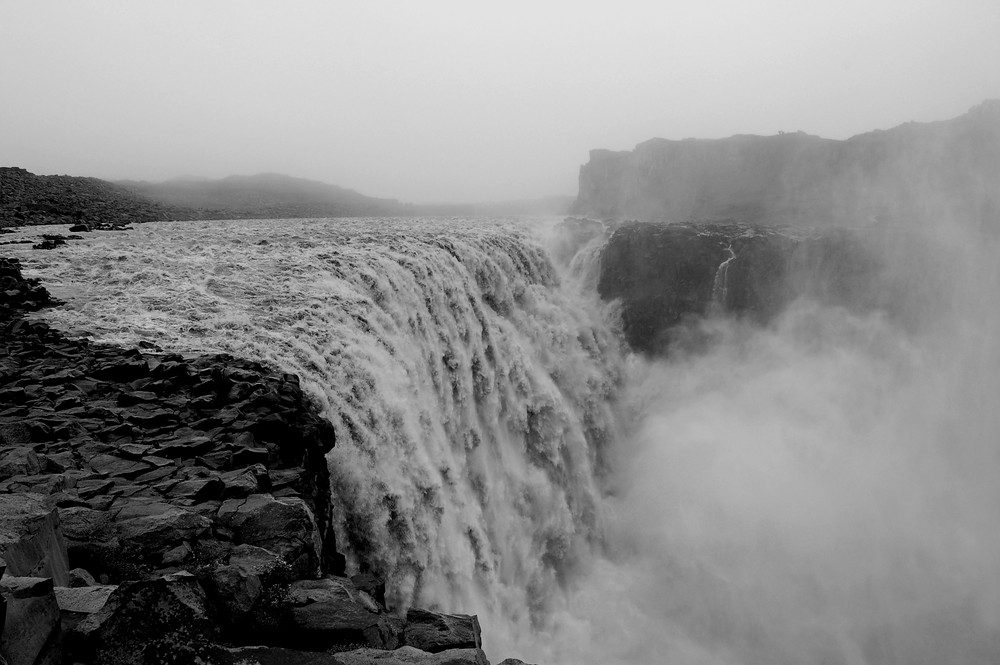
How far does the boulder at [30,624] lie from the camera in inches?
129

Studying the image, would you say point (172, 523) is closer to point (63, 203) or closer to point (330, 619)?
point (330, 619)

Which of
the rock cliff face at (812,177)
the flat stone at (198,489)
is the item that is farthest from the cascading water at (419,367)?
the rock cliff face at (812,177)

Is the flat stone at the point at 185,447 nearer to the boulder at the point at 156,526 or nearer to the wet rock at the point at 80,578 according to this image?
the boulder at the point at 156,526

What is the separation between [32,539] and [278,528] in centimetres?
221

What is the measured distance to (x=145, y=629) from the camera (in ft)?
11.9

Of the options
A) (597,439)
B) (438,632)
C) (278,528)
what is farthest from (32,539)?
(597,439)

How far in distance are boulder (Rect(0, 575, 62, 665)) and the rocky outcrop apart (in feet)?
90.0

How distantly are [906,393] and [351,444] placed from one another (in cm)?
2698

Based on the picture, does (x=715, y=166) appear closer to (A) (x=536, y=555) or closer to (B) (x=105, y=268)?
(A) (x=536, y=555)

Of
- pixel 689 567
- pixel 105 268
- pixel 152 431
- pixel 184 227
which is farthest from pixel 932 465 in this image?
pixel 184 227

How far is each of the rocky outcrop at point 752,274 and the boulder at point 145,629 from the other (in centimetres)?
2702

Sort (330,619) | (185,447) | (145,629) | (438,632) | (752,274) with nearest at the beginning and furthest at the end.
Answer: (145,629) < (330,619) < (438,632) < (185,447) < (752,274)

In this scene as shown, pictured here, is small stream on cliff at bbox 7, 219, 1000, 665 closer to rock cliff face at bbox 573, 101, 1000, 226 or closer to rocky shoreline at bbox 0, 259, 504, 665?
rocky shoreline at bbox 0, 259, 504, 665

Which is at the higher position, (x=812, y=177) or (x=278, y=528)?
(x=812, y=177)
